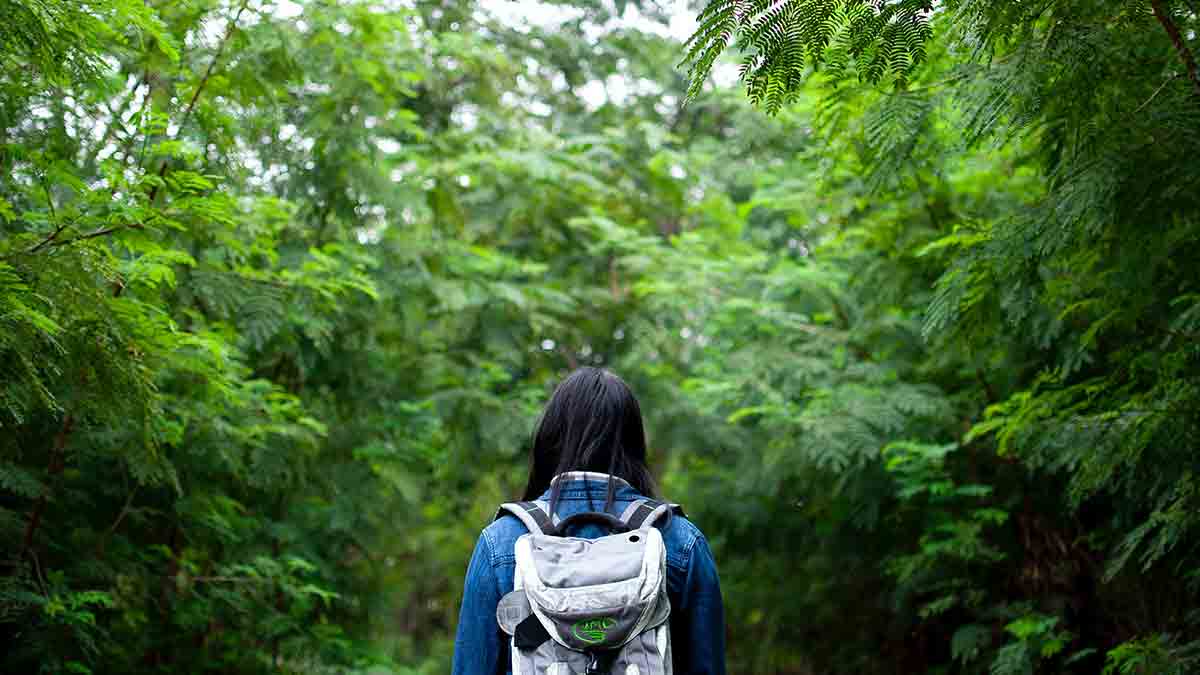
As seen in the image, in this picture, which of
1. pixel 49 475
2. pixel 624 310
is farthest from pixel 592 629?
pixel 624 310

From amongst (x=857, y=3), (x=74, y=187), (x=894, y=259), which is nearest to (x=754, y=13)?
(x=857, y=3)

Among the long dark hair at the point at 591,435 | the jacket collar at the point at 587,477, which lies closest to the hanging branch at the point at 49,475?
the long dark hair at the point at 591,435

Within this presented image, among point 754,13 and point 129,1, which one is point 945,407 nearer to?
point 754,13

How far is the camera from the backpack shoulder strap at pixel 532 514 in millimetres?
2689

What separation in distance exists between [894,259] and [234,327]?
4.32 m

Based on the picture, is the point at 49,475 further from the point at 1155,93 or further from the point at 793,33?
the point at 1155,93

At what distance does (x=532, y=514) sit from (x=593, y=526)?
158 mm

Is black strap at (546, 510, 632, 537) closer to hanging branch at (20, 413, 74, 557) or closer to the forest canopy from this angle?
the forest canopy

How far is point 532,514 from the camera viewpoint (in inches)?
107

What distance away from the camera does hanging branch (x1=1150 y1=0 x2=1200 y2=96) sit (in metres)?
3.63

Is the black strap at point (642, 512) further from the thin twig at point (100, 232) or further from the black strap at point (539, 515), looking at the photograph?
the thin twig at point (100, 232)

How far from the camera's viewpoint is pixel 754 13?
11.9 feet

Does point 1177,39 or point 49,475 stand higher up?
point 1177,39

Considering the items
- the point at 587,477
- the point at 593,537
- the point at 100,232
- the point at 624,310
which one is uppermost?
the point at 624,310
